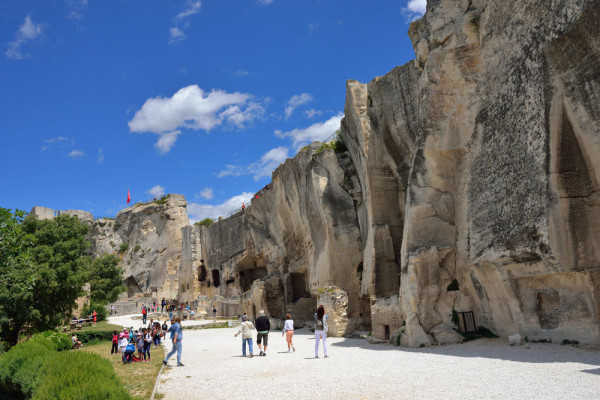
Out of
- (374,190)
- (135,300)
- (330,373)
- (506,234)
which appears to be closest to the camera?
(330,373)

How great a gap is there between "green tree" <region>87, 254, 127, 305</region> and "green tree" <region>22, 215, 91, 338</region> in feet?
21.3

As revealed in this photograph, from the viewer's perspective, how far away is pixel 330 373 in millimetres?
9312

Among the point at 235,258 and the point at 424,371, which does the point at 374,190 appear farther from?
the point at 235,258

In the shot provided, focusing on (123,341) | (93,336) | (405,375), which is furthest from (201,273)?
(405,375)

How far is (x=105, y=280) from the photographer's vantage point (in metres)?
30.2

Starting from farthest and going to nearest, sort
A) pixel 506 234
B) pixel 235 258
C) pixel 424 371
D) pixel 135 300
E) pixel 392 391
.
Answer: pixel 135 300
pixel 235 258
pixel 506 234
pixel 424 371
pixel 392 391

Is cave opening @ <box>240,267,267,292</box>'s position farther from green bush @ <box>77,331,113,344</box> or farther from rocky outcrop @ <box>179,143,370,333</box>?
green bush @ <box>77,331,113,344</box>

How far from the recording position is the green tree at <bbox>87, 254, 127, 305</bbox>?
2966 centimetres

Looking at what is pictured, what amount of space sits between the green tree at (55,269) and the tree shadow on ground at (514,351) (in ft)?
50.4

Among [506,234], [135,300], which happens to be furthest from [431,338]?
[135,300]

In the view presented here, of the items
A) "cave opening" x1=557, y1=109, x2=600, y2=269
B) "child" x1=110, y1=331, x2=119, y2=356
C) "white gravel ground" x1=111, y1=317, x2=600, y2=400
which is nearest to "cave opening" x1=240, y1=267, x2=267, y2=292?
"child" x1=110, y1=331, x2=119, y2=356

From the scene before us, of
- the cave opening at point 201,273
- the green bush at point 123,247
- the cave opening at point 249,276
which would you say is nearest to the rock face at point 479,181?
the cave opening at point 249,276

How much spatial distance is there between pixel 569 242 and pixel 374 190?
30.2 feet

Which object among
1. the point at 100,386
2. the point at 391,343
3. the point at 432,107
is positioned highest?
the point at 432,107
